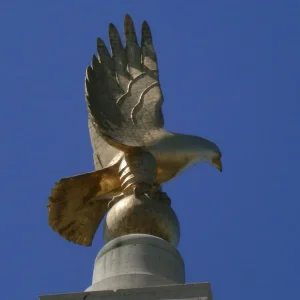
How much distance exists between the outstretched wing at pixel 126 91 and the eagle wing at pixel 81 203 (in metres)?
0.45

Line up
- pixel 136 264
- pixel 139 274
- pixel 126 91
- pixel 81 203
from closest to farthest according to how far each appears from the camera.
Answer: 1. pixel 139 274
2. pixel 136 264
3. pixel 81 203
4. pixel 126 91

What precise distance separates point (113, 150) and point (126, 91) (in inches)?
40.8

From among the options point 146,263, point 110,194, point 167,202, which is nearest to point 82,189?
point 110,194

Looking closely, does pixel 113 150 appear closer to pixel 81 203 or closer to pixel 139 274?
pixel 81 203

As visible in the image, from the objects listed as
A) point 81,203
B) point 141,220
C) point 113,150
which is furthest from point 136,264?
point 113,150

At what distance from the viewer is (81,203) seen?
14031 millimetres

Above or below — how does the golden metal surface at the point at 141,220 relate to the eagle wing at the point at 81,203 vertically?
below

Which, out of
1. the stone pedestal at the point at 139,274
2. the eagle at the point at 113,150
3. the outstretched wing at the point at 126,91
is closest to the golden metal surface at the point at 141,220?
the stone pedestal at the point at 139,274

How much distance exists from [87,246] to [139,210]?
150 centimetres

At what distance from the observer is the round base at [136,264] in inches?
466

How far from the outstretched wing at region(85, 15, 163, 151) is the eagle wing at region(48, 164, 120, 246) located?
0.45 meters

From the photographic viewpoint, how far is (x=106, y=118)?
14289 mm

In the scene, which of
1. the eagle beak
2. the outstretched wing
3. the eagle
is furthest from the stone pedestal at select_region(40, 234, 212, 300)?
the eagle beak

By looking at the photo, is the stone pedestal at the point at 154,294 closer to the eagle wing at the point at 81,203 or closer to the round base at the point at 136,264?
the round base at the point at 136,264
